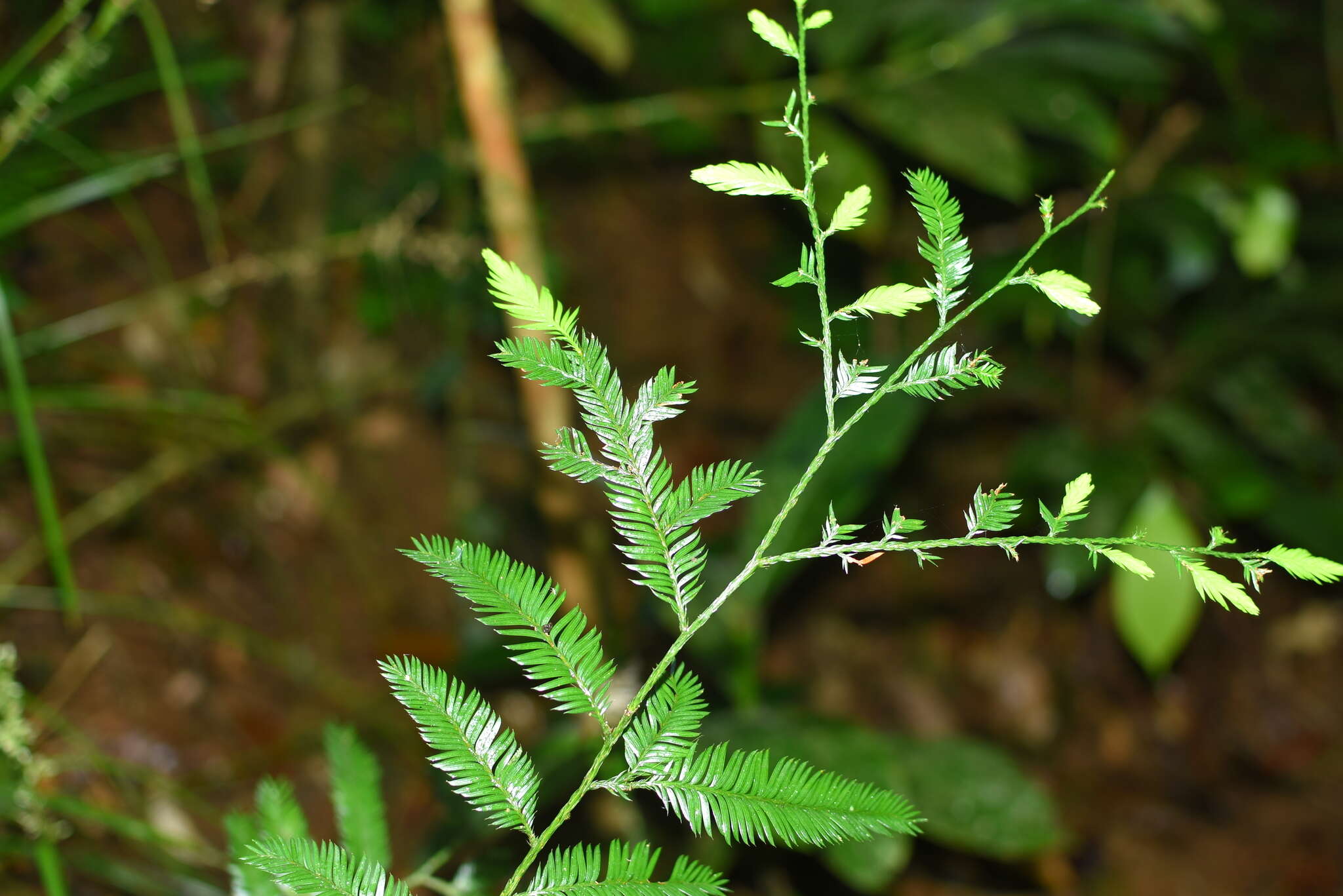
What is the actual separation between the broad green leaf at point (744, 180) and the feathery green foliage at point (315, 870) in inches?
13.4

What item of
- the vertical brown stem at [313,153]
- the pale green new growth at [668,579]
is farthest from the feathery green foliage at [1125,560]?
the vertical brown stem at [313,153]

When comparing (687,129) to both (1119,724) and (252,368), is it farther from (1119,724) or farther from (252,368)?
(1119,724)

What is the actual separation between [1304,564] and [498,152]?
1.02 metres

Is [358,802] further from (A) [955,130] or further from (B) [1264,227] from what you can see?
(B) [1264,227]

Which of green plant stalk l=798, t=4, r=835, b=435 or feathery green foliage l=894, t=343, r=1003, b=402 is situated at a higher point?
green plant stalk l=798, t=4, r=835, b=435

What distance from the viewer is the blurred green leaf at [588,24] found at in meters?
1.20

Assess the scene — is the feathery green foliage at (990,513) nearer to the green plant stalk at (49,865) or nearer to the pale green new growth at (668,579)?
the pale green new growth at (668,579)

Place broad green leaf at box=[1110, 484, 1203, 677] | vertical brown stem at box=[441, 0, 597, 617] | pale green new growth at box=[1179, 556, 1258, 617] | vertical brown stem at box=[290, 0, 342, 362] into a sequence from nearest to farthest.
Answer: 1. pale green new growth at box=[1179, 556, 1258, 617]
2. vertical brown stem at box=[441, 0, 597, 617]
3. broad green leaf at box=[1110, 484, 1203, 677]
4. vertical brown stem at box=[290, 0, 342, 362]

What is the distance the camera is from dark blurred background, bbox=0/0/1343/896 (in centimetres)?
136

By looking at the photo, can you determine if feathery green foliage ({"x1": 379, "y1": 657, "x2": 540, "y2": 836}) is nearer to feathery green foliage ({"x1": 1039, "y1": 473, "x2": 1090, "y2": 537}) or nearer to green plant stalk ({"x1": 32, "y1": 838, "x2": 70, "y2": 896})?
feathery green foliage ({"x1": 1039, "y1": 473, "x2": 1090, "y2": 537})

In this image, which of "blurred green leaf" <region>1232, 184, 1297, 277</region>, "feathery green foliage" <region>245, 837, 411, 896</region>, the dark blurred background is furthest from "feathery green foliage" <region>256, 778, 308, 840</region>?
"blurred green leaf" <region>1232, 184, 1297, 277</region>

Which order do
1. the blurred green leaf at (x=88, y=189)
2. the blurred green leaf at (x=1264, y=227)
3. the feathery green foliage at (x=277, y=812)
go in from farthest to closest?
the blurred green leaf at (x=1264, y=227) → the blurred green leaf at (x=88, y=189) → the feathery green foliage at (x=277, y=812)

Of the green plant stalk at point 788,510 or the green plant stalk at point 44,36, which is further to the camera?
the green plant stalk at point 44,36

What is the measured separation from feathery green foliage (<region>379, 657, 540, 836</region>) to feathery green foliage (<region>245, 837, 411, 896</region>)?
6cm
